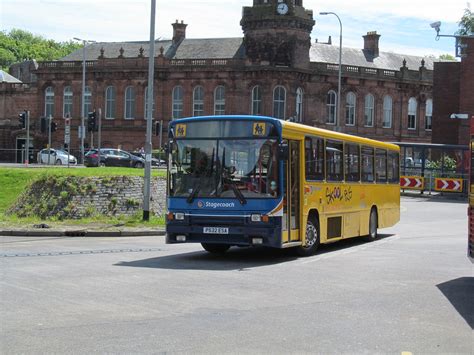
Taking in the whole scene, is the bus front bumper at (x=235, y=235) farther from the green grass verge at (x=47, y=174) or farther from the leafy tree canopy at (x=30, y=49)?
the leafy tree canopy at (x=30, y=49)

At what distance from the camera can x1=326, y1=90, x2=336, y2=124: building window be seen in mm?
79250

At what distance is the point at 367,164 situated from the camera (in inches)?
841

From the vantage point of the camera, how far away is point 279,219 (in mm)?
15648

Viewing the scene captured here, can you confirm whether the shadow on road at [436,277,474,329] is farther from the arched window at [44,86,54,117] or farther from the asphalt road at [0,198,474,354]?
the arched window at [44,86,54,117]

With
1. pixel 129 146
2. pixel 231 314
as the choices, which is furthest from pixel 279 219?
pixel 129 146

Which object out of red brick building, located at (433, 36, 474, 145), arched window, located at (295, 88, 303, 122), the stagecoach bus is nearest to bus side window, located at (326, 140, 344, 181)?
the stagecoach bus

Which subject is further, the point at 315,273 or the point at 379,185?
the point at 379,185

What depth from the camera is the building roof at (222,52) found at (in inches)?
3169

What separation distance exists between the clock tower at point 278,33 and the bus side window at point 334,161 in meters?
56.9

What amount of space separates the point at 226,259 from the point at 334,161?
3.93 meters

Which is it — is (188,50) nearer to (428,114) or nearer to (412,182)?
(428,114)

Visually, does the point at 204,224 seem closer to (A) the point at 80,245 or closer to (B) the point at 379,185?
(A) the point at 80,245

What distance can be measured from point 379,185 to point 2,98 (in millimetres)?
71091

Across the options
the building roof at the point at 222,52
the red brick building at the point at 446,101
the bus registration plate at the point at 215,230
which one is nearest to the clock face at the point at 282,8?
the building roof at the point at 222,52
